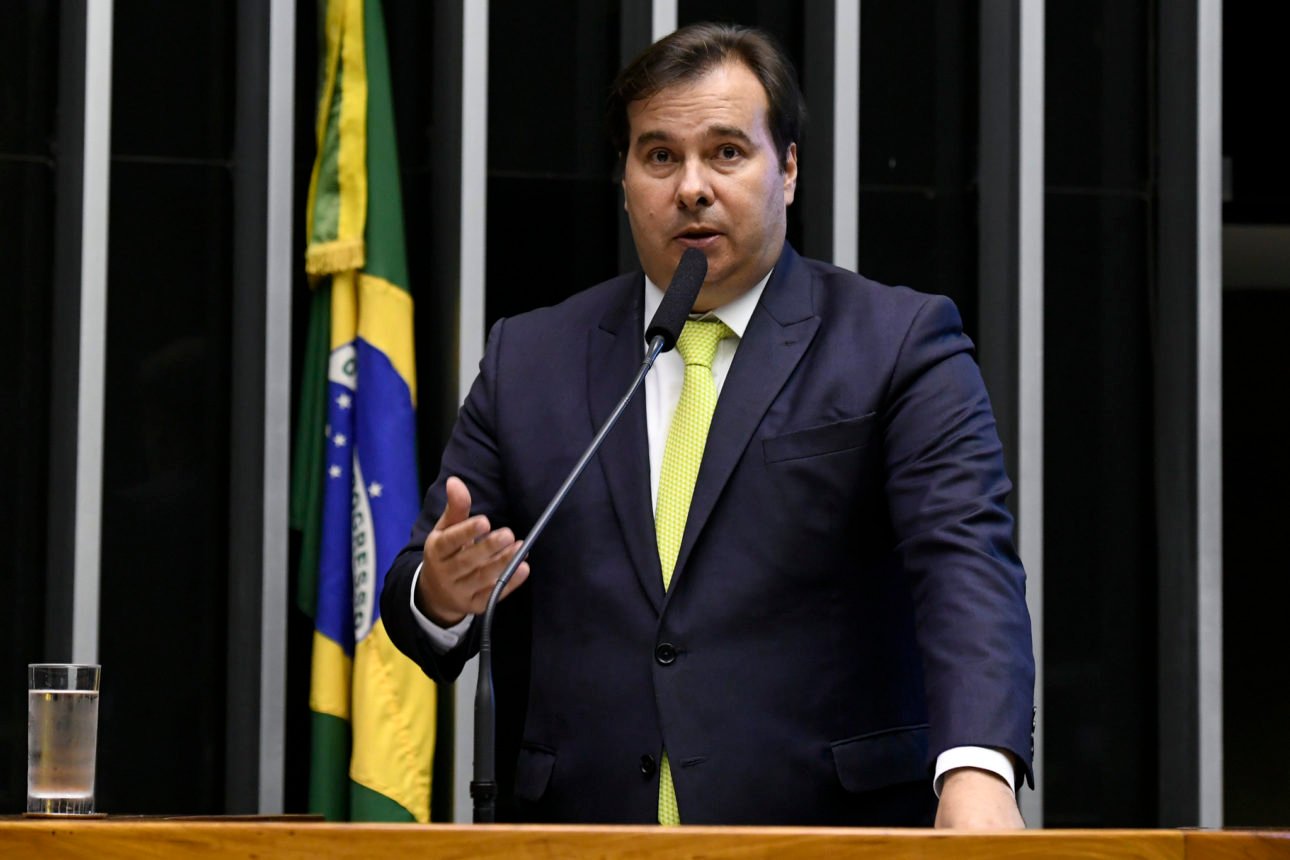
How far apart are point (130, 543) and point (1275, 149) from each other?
3.33 meters

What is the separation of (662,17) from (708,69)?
192 cm

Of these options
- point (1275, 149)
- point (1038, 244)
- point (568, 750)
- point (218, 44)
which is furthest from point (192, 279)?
point (1275, 149)

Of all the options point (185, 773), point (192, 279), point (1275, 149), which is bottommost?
point (185, 773)

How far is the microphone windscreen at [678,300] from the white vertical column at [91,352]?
2.35m

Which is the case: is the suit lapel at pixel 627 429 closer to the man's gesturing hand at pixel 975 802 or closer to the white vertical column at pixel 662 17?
the man's gesturing hand at pixel 975 802

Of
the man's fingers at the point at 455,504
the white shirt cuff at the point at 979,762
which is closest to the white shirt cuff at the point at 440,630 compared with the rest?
the man's fingers at the point at 455,504

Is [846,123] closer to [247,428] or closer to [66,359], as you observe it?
[247,428]

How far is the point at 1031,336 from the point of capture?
4.52 metres

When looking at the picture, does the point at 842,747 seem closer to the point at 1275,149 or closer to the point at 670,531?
the point at 670,531

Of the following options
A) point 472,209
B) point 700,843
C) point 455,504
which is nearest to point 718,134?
point 455,504

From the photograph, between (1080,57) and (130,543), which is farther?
(1080,57)

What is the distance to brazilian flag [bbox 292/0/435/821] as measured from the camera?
399cm

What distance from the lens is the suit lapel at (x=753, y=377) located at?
2.31m

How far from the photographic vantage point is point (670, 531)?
234cm
